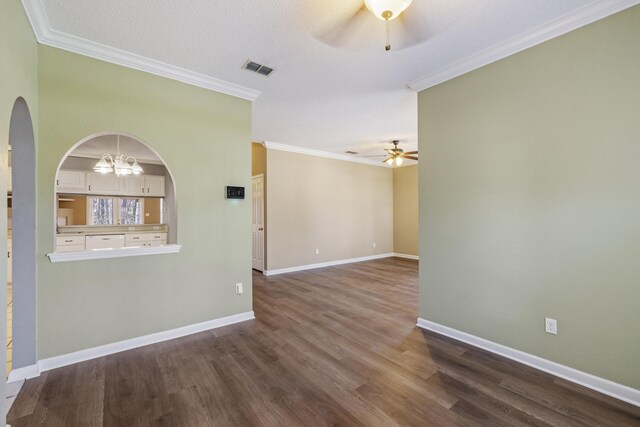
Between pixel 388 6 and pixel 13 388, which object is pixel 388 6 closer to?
pixel 388 6

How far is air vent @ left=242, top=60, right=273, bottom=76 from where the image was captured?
2851mm

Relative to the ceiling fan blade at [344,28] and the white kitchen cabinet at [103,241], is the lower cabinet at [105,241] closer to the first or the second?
the white kitchen cabinet at [103,241]

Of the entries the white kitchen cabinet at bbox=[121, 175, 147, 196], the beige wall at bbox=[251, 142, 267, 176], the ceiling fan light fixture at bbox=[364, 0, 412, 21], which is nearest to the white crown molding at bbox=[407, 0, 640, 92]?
the ceiling fan light fixture at bbox=[364, 0, 412, 21]

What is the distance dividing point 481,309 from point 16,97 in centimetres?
416

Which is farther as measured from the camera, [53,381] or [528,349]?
[528,349]

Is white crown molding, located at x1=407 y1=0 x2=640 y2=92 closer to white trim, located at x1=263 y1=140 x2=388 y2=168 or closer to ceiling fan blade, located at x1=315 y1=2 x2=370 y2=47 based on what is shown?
ceiling fan blade, located at x1=315 y1=2 x2=370 y2=47

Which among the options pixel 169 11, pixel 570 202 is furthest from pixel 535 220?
pixel 169 11

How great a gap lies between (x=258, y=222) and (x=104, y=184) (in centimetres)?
374

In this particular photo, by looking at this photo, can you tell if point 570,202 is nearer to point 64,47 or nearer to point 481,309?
point 481,309

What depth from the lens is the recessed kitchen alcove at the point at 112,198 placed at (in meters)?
5.64

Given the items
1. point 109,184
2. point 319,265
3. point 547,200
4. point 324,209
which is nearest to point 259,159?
point 324,209

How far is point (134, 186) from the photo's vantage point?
22.2ft

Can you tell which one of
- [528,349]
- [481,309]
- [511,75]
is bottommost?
[528,349]

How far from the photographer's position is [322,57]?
108 inches
